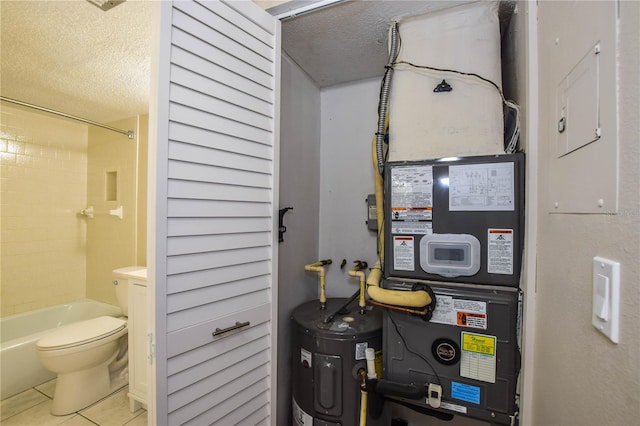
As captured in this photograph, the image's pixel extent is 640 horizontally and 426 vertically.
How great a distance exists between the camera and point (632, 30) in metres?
0.46

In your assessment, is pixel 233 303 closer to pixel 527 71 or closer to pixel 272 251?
pixel 272 251

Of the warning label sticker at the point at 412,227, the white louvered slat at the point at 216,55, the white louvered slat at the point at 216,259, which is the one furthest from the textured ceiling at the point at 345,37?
the white louvered slat at the point at 216,259

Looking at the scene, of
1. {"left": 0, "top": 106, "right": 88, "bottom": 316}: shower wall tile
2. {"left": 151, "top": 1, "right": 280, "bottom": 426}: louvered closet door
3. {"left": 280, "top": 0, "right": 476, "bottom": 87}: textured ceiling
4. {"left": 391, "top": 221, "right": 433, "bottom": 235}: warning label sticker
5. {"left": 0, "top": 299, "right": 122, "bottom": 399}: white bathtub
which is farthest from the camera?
{"left": 0, "top": 106, "right": 88, "bottom": 316}: shower wall tile

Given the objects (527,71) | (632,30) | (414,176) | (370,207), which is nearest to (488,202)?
(414,176)

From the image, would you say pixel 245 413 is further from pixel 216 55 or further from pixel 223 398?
pixel 216 55

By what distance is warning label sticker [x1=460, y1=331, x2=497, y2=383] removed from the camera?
3.26ft

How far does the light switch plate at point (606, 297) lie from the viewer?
19.4 inches

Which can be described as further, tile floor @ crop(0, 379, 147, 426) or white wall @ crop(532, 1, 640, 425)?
tile floor @ crop(0, 379, 147, 426)

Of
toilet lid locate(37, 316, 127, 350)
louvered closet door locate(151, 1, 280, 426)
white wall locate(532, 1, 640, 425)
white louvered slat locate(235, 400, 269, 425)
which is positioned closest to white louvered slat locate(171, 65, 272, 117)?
louvered closet door locate(151, 1, 280, 426)

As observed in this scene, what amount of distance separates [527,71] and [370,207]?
987 millimetres

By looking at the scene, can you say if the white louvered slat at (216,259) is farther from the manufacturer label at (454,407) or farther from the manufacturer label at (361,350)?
the manufacturer label at (454,407)

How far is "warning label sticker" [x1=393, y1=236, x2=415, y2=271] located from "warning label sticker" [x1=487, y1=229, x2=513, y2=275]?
27 centimetres

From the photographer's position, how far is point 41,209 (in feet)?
8.88

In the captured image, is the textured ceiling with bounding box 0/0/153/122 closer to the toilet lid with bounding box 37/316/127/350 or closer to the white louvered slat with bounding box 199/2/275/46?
the white louvered slat with bounding box 199/2/275/46
